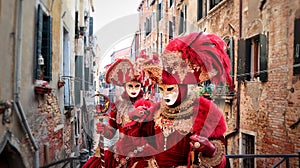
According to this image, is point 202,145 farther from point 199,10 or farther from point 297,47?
point 199,10

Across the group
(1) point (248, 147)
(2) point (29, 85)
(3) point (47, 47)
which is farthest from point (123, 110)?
(1) point (248, 147)

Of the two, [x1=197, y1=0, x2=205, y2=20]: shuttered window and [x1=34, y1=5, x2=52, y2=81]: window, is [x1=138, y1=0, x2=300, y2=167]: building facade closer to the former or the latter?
[x1=197, y1=0, x2=205, y2=20]: shuttered window

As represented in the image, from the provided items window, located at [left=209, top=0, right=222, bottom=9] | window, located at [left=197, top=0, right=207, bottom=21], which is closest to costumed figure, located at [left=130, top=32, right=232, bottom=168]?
window, located at [left=209, top=0, right=222, bottom=9]

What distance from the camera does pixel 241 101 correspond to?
304 inches

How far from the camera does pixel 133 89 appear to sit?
425 cm

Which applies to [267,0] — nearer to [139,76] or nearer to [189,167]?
[139,76]

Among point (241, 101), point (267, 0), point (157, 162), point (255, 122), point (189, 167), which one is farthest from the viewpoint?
point (241, 101)

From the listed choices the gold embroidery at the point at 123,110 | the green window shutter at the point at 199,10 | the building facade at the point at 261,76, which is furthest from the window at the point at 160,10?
the gold embroidery at the point at 123,110

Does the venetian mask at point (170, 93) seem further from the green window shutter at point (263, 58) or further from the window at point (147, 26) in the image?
the window at point (147, 26)

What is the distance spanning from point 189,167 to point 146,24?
22571 mm

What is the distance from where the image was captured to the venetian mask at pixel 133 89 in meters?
4.24

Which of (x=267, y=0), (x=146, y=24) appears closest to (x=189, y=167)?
(x=267, y=0)

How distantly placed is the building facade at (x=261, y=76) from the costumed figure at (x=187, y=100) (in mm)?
1500

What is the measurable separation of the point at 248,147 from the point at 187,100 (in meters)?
5.28
